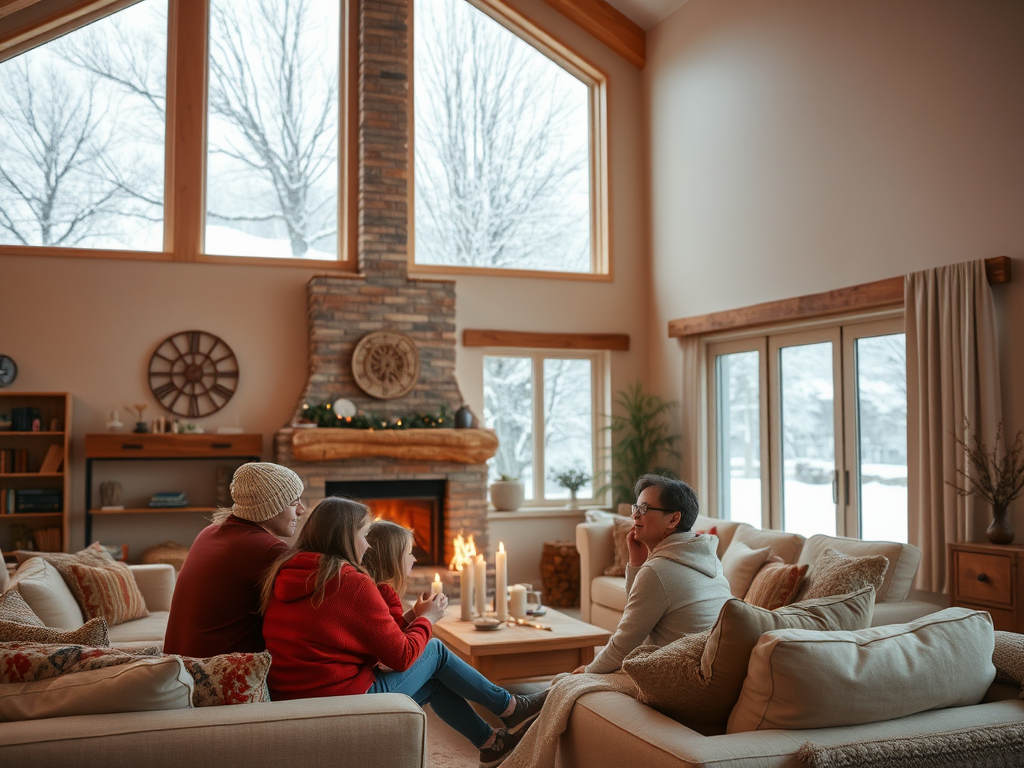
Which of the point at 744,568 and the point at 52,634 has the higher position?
the point at 52,634

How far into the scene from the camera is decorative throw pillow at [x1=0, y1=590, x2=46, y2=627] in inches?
121

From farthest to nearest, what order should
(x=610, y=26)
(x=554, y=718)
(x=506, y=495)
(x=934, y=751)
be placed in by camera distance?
1. (x=610, y=26)
2. (x=506, y=495)
3. (x=554, y=718)
4. (x=934, y=751)

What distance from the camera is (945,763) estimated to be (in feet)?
6.72

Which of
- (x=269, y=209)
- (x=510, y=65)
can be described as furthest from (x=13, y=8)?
(x=510, y=65)

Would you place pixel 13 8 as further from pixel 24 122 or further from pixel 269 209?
pixel 269 209

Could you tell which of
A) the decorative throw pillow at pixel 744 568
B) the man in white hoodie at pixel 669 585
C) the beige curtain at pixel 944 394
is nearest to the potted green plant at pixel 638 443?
the beige curtain at pixel 944 394

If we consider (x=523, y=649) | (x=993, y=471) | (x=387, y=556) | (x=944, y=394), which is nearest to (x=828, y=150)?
(x=944, y=394)

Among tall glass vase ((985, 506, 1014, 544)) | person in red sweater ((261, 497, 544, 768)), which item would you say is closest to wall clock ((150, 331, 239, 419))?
person in red sweater ((261, 497, 544, 768))

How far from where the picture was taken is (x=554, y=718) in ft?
8.06

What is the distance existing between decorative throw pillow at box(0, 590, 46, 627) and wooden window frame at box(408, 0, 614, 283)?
5.06m

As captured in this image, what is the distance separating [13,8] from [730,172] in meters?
5.38

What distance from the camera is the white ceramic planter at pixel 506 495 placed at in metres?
7.88

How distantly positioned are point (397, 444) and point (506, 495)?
3.96 ft

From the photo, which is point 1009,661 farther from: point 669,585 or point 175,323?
point 175,323
